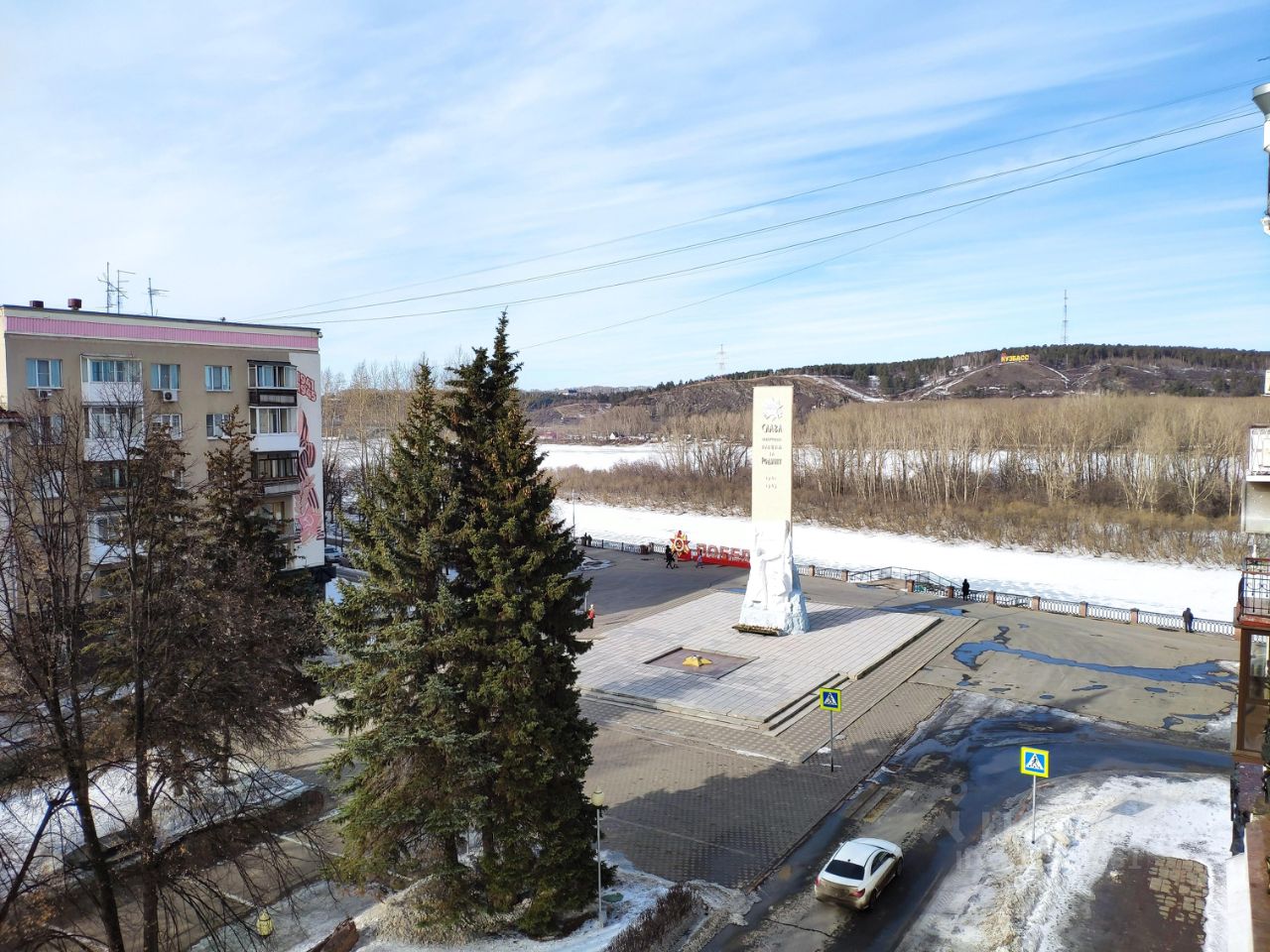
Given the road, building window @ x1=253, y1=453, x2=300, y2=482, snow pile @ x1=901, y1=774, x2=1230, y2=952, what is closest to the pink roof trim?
building window @ x1=253, y1=453, x2=300, y2=482

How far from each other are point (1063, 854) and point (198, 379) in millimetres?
29647

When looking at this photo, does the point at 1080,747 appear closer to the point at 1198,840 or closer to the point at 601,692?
the point at 1198,840

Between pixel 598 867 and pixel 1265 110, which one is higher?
pixel 1265 110

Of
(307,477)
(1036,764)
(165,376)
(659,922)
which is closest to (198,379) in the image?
(165,376)

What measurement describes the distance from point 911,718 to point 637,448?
391 feet

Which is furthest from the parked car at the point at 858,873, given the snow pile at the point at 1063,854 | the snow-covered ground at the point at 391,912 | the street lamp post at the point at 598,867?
the street lamp post at the point at 598,867

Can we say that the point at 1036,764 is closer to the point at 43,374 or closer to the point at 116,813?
the point at 116,813

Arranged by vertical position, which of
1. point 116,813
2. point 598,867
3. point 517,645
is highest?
point 517,645

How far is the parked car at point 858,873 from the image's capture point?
46.8 feet

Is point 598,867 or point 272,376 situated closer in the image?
point 598,867

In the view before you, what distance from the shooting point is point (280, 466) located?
33.3 meters

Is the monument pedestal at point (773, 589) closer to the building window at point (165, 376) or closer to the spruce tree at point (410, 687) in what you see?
the spruce tree at point (410, 687)

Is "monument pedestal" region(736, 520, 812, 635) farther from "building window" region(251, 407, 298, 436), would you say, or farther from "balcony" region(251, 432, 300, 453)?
"building window" region(251, 407, 298, 436)

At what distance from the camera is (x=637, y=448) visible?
465 ft
